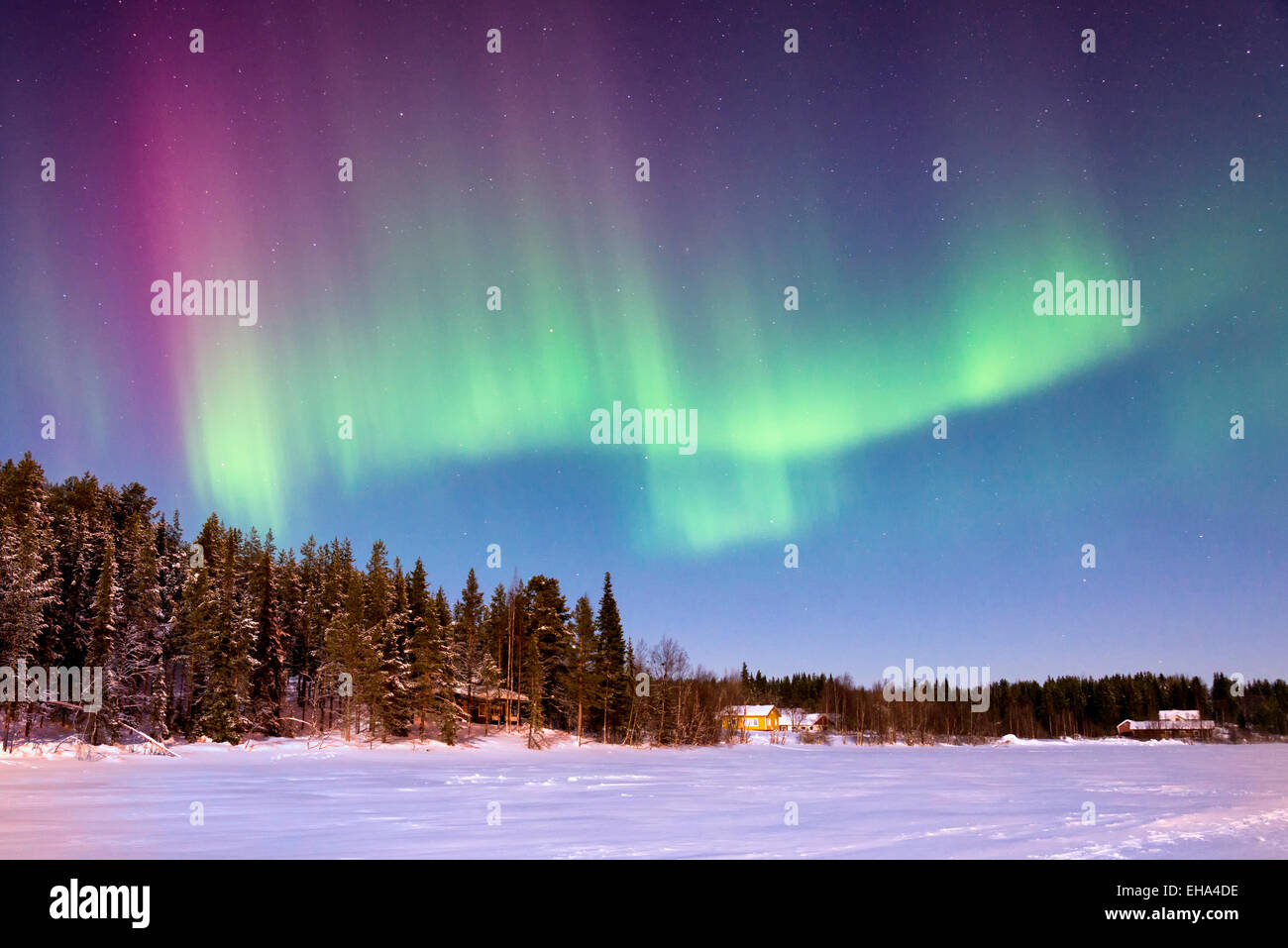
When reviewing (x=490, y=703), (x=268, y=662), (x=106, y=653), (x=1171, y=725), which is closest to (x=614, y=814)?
(x=106, y=653)

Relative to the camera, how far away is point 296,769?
1863 inches

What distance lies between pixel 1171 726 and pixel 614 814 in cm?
20222

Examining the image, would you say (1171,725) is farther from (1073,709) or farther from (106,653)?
(106,653)

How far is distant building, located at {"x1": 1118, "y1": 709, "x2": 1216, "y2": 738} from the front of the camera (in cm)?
17488

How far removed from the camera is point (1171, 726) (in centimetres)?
17988

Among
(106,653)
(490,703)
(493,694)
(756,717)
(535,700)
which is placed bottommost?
(756,717)

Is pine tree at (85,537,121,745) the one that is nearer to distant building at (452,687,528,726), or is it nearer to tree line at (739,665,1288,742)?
distant building at (452,687,528,726)

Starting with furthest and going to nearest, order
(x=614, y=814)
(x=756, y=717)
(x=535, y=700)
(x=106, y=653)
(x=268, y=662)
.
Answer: (x=756, y=717), (x=535, y=700), (x=268, y=662), (x=106, y=653), (x=614, y=814)

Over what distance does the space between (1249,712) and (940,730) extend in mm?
74602
